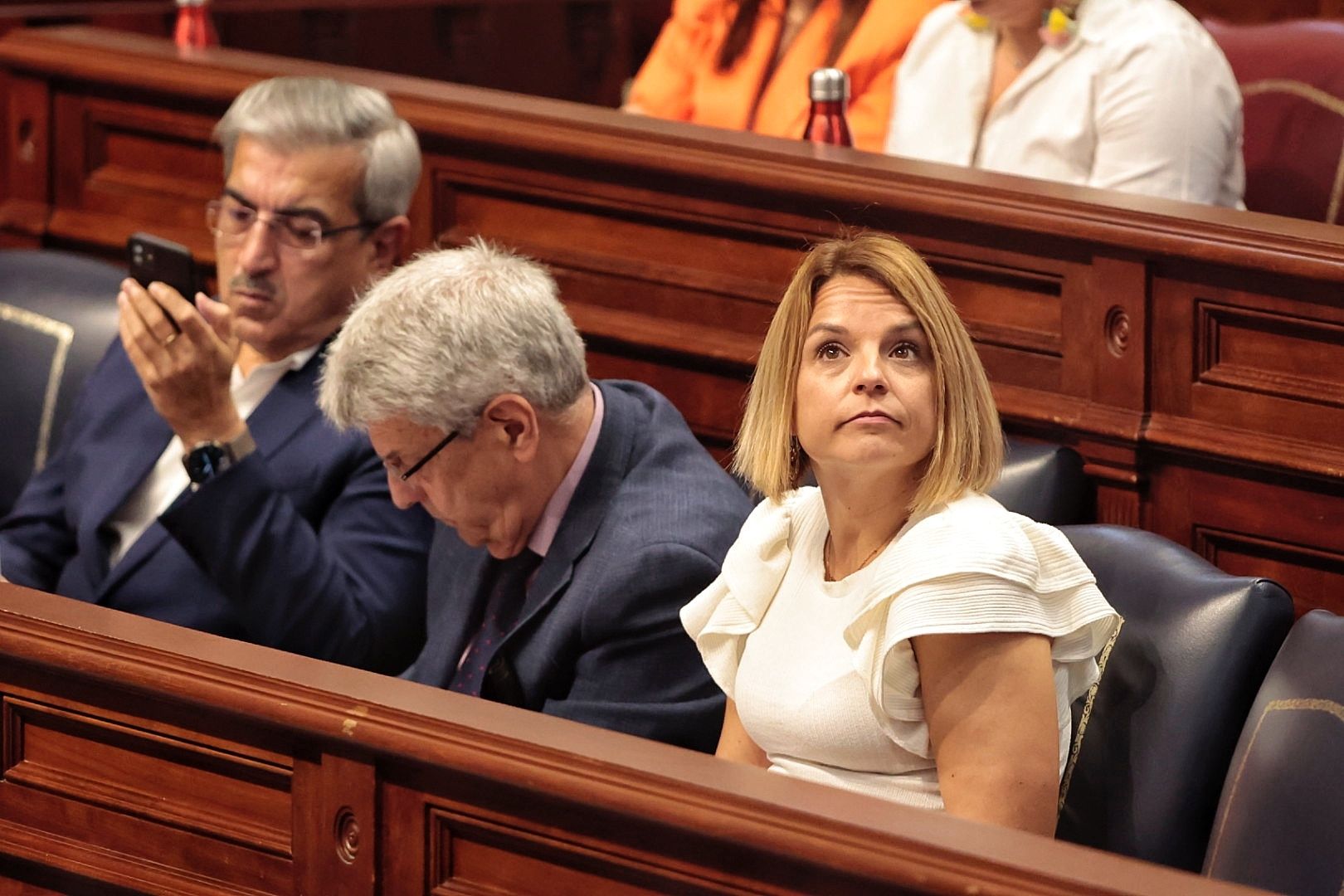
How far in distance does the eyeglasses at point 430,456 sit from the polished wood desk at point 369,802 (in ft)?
1.49

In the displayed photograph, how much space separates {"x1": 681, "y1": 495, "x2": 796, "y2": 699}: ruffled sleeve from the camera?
1.70 m

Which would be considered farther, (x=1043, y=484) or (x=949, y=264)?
(x=949, y=264)

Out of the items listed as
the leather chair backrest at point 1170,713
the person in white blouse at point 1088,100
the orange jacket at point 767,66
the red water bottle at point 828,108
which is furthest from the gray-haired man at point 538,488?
the orange jacket at point 767,66

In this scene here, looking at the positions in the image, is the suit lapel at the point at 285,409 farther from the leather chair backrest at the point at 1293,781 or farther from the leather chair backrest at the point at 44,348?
the leather chair backrest at the point at 1293,781

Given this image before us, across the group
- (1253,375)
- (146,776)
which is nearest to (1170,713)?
(1253,375)

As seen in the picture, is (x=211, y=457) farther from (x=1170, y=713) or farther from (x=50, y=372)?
(x=1170, y=713)

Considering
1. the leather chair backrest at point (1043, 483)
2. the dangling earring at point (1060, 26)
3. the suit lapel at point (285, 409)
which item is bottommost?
the suit lapel at point (285, 409)

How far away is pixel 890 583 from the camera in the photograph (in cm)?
154

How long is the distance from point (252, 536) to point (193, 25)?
4.39 ft

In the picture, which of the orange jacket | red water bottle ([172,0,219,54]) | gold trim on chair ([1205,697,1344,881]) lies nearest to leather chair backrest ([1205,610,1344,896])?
gold trim on chair ([1205,697,1344,881])

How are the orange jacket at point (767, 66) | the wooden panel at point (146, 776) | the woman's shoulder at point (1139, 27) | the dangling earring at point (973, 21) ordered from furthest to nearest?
the orange jacket at point (767, 66), the dangling earring at point (973, 21), the woman's shoulder at point (1139, 27), the wooden panel at point (146, 776)

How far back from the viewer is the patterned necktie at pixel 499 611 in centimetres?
197

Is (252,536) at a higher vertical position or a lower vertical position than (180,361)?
lower

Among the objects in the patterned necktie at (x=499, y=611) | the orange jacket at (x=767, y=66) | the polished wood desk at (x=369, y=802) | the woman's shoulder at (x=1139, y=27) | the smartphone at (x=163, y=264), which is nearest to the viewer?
the polished wood desk at (x=369, y=802)
